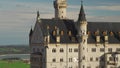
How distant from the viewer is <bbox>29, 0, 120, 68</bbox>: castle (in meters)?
140

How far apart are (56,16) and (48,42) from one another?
18.5 metres

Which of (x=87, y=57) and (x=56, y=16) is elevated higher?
(x=56, y=16)

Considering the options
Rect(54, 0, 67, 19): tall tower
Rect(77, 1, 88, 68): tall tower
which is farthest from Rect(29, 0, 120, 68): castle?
Rect(54, 0, 67, 19): tall tower

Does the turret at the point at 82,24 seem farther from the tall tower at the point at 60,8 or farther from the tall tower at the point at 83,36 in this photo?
the tall tower at the point at 60,8

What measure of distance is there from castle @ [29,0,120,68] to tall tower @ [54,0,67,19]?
709cm

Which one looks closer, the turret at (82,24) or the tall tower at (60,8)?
the turret at (82,24)

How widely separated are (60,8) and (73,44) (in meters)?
Answer: 16.9

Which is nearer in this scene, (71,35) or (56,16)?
(71,35)

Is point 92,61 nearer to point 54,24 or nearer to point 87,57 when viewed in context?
point 87,57

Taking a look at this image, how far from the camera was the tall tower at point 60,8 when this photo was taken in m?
155

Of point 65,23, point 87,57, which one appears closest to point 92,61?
point 87,57

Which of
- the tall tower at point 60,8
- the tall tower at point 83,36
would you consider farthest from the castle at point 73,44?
the tall tower at point 60,8

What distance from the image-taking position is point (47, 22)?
14300 centimetres

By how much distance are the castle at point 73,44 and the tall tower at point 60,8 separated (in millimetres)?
7086
